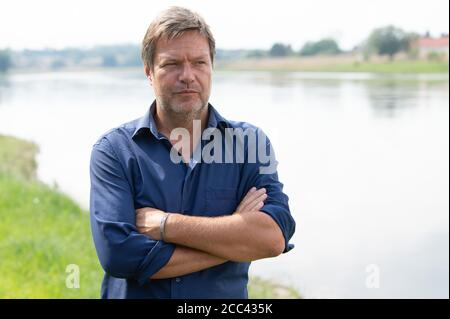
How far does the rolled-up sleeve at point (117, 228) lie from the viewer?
211 cm

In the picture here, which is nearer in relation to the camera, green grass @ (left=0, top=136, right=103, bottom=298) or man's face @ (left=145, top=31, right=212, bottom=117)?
man's face @ (left=145, top=31, right=212, bottom=117)

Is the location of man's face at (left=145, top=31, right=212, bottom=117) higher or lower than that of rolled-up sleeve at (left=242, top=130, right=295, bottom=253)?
higher

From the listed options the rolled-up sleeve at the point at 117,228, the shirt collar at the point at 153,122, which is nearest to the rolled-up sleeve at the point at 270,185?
the shirt collar at the point at 153,122

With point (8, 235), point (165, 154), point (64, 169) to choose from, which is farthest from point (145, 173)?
point (64, 169)

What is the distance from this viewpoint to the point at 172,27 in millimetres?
2174

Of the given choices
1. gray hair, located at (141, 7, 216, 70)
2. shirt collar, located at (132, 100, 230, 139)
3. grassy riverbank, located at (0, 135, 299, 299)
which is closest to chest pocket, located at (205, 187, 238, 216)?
shirt collar, located at (132, 100, 230, 139)

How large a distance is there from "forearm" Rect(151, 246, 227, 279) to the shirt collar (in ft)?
1.49

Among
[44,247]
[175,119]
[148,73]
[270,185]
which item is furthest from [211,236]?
[44,247]

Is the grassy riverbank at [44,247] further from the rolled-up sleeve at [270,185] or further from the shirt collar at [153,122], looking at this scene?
the rolled-up sleeve at [270,185]

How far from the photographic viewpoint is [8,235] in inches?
268

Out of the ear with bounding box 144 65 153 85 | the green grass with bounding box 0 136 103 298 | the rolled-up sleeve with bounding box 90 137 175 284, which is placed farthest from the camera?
the green grass with bounding box 0 136 103 298

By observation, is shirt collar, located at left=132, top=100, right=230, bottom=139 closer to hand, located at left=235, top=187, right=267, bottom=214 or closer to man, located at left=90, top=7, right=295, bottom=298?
man, located at left=90, top=7, right=295, bottom=298

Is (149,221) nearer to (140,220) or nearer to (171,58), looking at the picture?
(140,220)

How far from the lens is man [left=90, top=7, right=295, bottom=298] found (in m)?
2.13
